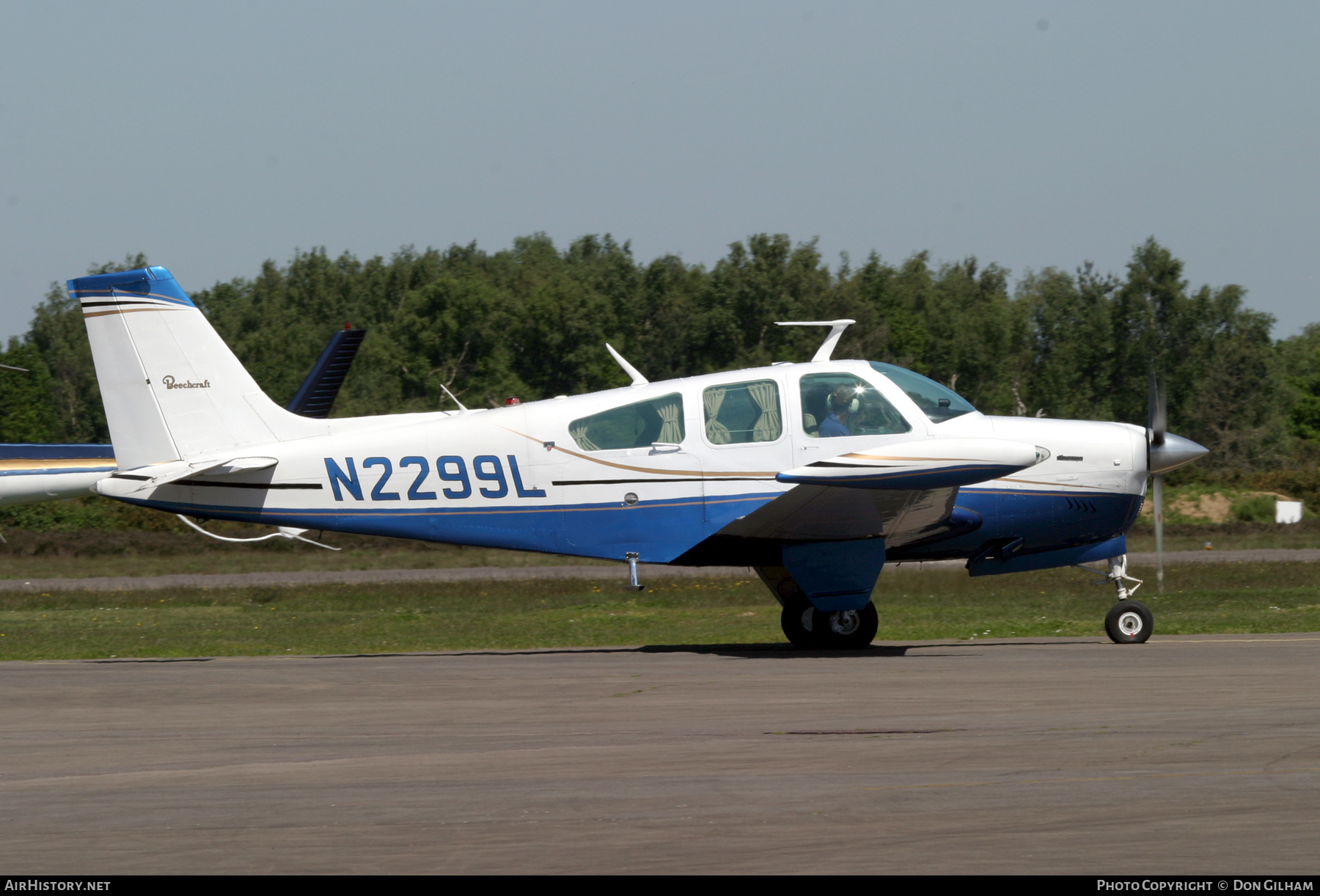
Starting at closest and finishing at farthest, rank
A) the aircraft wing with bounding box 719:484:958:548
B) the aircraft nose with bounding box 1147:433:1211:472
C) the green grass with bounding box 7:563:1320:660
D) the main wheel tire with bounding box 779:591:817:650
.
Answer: the aircraft wing with bounding box 719:484:958:548
the aircraft nose with bounding box 1147:433:1211:472
the main wheel tire with bounding box 779:591:817:650
the green grass with bounding box 7:563:1320:660

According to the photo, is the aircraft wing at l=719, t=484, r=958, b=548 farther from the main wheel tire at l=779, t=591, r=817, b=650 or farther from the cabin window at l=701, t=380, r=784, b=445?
the main wheel tire at l=779, t=591, r=817, b=650

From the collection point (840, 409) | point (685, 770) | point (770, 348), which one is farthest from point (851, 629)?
point (770, 348)

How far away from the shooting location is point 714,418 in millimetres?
10695

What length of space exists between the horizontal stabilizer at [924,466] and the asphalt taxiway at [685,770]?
4.48ft

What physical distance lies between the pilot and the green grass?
117 inches

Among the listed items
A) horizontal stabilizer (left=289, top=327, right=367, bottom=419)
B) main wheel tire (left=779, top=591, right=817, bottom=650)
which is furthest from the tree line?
main wheel tire (left=779, top=591, right=817, bottom=650)

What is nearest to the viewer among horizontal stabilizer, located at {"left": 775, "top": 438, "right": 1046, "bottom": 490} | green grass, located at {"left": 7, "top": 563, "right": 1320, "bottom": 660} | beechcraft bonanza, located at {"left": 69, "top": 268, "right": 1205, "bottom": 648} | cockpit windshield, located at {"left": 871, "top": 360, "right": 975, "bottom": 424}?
horizontal stabilizer, located at {"left": 775, "top": 438, "right": 1046, "bottom": 490}

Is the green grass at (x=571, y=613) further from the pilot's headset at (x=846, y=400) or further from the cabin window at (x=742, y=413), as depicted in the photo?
the pilot's headset at (x=846, y=400)

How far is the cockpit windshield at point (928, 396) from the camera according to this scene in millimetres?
10516

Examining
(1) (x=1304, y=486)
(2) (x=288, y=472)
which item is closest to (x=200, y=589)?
(2) (x=288, y=472)

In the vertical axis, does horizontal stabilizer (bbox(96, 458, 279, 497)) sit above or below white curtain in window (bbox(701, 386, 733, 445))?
below

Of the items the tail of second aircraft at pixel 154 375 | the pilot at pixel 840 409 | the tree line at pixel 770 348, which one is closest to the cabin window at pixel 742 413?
the pilot at pixel 840 409

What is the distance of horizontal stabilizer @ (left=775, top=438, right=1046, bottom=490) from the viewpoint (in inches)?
371

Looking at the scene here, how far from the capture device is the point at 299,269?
79.1 metres
